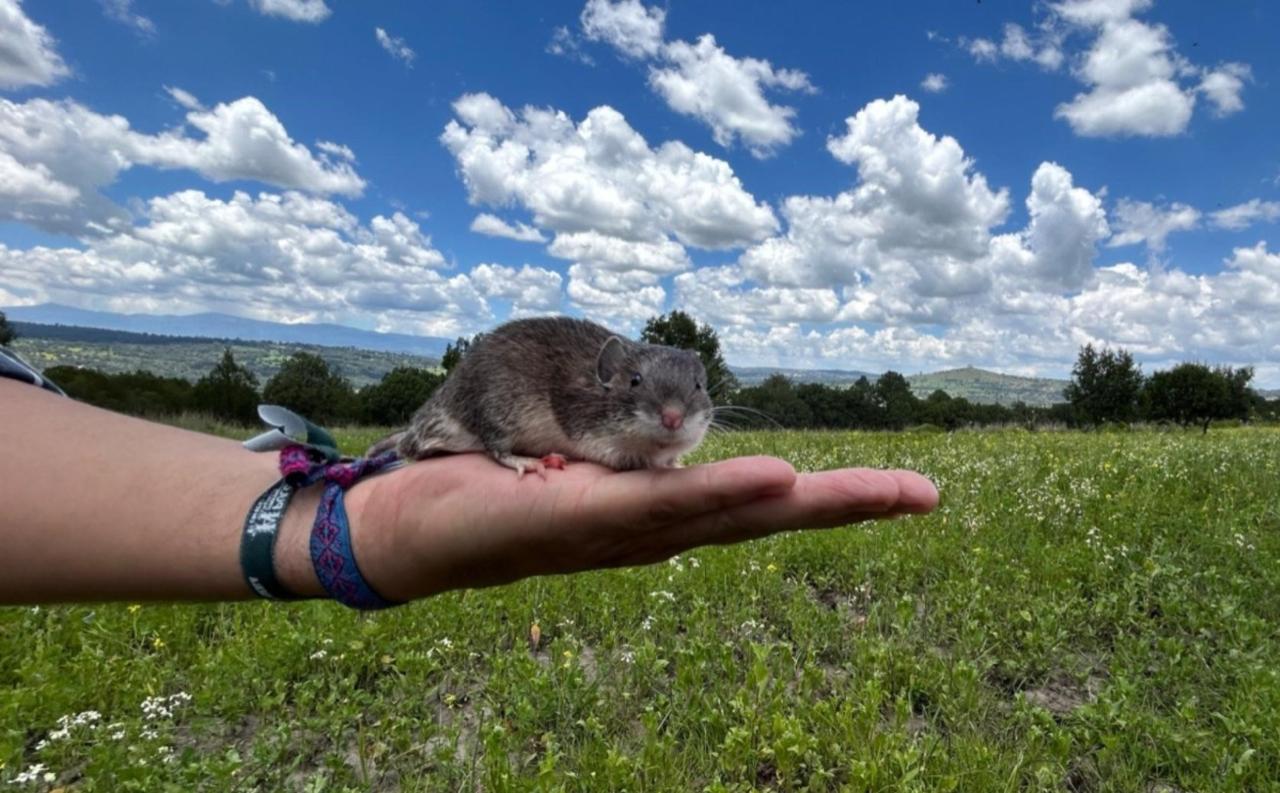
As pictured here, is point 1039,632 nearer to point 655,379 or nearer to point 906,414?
point 655,379

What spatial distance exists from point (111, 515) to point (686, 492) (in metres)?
2.25

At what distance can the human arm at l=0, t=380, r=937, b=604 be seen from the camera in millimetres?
2791

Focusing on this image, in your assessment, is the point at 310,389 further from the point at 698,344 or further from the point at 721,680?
the point at 721,680

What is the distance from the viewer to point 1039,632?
21.7 feet

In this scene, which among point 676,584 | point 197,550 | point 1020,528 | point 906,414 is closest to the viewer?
point 197,550

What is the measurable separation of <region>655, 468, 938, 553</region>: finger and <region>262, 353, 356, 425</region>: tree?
52.3m

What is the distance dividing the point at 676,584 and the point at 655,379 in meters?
4.11

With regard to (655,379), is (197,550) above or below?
below

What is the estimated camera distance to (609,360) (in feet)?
14.6

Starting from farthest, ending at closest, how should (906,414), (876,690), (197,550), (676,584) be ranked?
(906,414), (676,584), (876,690), (197,550)

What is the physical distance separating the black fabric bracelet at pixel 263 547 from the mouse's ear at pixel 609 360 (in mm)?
1905

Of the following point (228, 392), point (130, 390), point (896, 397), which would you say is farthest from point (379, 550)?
point (896, 397)

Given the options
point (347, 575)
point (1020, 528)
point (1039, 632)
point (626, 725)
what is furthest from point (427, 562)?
point (1020, 528)

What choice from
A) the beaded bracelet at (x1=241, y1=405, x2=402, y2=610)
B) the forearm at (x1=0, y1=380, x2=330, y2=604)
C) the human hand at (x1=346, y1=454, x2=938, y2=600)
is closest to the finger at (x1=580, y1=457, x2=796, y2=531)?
the human hand at (x1=346, y1=454, x2=938, y2=600)
